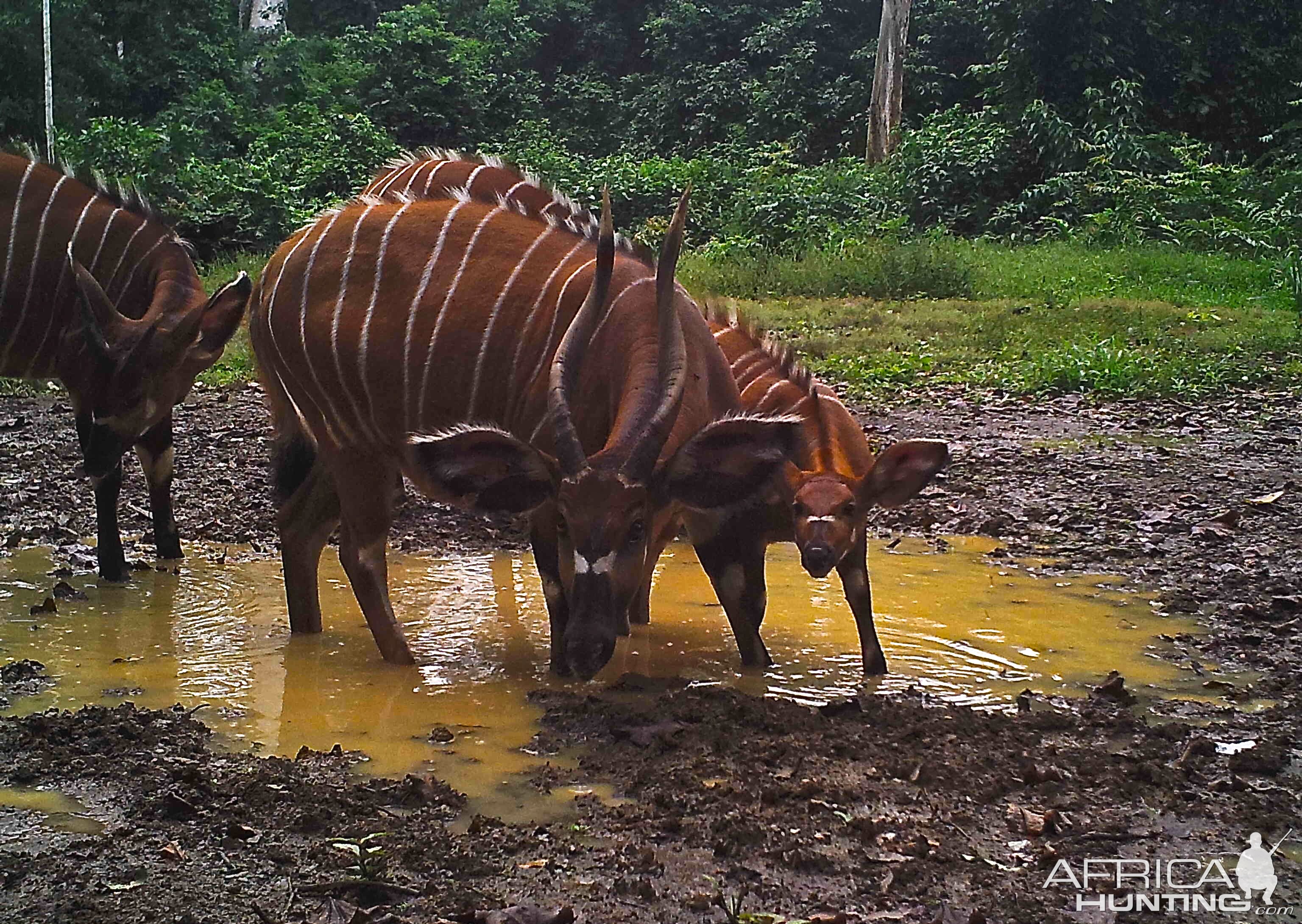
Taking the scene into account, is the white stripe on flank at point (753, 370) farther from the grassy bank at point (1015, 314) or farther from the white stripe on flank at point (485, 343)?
the grassy bank at point (1015, 314)

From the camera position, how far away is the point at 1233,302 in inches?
570

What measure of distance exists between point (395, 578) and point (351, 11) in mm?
32982

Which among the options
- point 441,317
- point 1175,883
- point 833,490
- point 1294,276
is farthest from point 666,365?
point 1294,276

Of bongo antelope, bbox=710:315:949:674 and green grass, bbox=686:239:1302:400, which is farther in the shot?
→ green grass, bbox=686:239:1302:400

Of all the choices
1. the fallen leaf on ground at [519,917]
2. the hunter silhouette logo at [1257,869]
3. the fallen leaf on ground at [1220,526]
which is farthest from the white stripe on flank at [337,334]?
the fallen leaf on ground at [1220,526]

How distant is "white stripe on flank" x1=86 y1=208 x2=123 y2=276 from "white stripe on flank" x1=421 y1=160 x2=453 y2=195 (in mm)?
1854

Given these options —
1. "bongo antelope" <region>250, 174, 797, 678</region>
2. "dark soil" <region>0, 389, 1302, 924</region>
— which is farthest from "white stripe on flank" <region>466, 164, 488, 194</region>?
"dark soil" <region>0, 389, 1302, 924</region>

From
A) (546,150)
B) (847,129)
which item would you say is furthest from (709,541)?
(847,129)

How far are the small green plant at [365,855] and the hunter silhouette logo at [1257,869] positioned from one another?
2.06m

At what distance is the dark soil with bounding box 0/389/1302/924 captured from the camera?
3.46 metres

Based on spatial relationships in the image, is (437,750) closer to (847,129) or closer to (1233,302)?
(1233,302)

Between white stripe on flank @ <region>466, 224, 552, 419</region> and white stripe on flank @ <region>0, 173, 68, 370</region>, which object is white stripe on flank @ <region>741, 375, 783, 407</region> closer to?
white stripe on flank @ <region>466, 224, 552, 419</region>

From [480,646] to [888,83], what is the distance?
2266 cm

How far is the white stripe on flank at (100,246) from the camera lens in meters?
7.70
